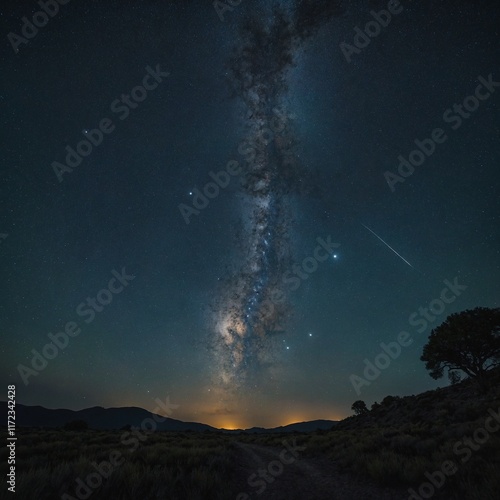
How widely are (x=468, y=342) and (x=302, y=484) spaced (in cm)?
2479

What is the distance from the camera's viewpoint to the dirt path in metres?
7.13

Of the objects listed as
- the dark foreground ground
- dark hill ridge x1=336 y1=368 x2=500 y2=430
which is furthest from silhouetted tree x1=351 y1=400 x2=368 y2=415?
the dark foreground ground

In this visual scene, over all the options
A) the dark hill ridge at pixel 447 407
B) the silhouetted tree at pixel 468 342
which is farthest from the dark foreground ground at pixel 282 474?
the silhouetted tree at pixel 468 342

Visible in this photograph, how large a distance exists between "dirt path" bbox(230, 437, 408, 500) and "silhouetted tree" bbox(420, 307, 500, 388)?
21.5 m

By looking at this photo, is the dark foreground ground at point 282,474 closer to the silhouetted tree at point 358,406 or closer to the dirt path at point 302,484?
the dirt path at point 302,484

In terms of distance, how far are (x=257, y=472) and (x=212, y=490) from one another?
341 centimetres

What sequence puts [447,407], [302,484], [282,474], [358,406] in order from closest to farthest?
[302,484]
[282,474]
[447,407]
[358,406]

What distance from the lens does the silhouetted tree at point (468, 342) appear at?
24.5 metres

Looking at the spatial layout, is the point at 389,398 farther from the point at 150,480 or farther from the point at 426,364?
the point at 150,480

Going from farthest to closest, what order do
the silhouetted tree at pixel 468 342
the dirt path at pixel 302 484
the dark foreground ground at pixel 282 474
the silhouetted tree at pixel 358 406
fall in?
the silhouetted tree at pixel 358 406 < the silhouetted tree at pixel 468 342 < the dirt path at pixel 302 484 < the dark foreground ground at pixel 282 474

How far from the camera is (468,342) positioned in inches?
983

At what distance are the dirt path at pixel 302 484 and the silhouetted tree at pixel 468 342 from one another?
2147 cm

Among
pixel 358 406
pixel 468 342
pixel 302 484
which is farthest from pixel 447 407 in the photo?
pixel 358 406

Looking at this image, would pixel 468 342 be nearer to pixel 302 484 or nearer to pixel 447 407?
pixel 447 407
